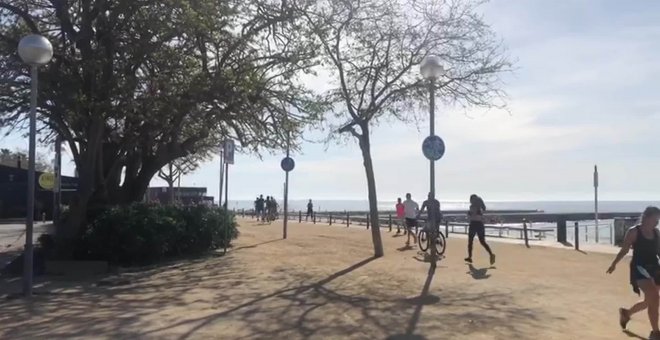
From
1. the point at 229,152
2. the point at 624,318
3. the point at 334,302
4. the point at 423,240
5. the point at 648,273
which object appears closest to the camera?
the point at 648,273

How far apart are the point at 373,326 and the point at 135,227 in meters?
7.93

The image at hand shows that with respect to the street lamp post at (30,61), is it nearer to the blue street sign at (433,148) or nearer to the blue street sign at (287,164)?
the blue street sign at (433,148)

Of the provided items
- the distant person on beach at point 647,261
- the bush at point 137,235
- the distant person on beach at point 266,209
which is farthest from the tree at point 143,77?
the distant person on beach at point 266,209

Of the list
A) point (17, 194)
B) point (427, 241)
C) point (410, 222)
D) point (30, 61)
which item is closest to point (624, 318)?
point (30, 61)

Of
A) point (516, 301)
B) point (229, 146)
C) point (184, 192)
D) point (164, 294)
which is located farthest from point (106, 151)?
point (184, 192)

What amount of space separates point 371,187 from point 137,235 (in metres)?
6.45

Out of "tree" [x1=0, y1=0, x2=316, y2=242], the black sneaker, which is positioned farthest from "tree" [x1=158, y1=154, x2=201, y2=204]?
the black sneaker

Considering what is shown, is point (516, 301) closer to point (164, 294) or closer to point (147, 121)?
point (164, 294)

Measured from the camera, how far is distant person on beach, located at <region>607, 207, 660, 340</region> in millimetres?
8414

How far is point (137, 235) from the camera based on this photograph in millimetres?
15156

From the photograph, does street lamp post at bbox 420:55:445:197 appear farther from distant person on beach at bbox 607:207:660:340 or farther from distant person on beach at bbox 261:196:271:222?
distant person on beach at bbox 261:196:271:222

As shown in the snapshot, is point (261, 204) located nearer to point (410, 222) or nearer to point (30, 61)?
point (410, 222)

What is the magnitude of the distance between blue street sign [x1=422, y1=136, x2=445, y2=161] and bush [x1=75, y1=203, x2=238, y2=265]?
19.9ft

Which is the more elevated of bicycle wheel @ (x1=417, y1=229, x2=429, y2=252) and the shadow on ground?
bicycle wheel @ (x1=417, y1=229, x2=429, y2=252)
